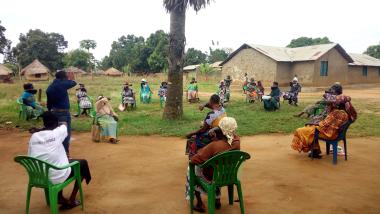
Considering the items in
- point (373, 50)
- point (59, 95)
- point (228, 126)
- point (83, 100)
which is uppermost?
point (373, 50)

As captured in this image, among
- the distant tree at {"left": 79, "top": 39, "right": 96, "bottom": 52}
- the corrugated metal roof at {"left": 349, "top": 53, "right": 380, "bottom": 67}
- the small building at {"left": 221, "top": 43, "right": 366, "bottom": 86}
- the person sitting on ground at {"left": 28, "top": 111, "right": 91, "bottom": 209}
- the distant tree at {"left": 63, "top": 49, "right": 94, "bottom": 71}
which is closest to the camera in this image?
the person sitting on ground at {"left": 28, "top": 111, "right": 91, "bottom": 209}

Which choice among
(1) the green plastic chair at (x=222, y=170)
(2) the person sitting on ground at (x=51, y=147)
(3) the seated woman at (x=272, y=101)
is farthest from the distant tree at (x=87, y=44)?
(1) the green plastic chair at (x=222, y=170)

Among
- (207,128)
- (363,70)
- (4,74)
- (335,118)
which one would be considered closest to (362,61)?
(363,70)

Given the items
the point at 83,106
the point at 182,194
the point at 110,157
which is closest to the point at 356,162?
the point at 182,194

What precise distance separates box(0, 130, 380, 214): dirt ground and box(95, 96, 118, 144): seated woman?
332 millimetres

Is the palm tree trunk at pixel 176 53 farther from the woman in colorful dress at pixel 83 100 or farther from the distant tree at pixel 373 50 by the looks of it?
the distant tree at pixel 373 50

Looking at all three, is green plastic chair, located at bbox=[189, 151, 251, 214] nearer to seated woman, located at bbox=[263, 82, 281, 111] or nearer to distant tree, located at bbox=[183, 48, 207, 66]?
seated woman, located at bbox=[263, 82, 281, 111]

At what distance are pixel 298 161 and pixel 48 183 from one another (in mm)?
4749

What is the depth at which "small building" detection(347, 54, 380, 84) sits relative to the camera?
31.5 m

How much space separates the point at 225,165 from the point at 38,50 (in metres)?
50.9

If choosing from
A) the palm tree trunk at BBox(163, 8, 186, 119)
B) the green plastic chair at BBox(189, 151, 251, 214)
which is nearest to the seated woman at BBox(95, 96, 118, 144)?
the palm tree trunk at BBox(163, 8, 186, 119)

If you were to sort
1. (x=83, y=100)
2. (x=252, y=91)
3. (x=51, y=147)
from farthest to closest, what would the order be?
(x=252, y=91), (x=83, y=100), (x=51, y=147)

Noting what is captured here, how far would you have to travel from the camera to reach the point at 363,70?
3328 centimetres

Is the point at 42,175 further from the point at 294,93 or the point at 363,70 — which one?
the point at 363,70
